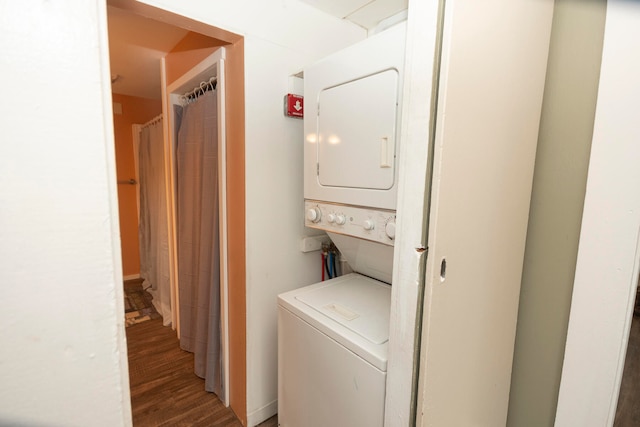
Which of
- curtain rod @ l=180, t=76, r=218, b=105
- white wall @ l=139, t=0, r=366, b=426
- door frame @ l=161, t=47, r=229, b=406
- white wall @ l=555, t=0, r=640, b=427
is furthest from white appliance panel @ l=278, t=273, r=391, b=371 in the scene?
curtain rod @ l=180, t=76, r=218, b=105

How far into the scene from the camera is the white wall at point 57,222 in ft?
1.09

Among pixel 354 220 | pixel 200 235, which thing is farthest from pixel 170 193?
pixel 354 220

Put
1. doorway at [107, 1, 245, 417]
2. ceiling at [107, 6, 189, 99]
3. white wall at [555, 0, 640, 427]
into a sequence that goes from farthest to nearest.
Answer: ceiling at [107, 6, 189, 99]
doorway at [107, 1, 245, 417]
white wall at [555, 0, 640, 427]

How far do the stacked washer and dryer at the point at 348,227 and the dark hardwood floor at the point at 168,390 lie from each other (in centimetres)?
61

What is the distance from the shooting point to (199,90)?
2.17 meters

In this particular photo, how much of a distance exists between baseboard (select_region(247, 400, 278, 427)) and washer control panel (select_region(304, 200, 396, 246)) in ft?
3.74

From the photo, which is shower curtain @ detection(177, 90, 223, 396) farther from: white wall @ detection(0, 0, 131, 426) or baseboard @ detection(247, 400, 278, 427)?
white wall @ detection(0, 0, 131, 426)

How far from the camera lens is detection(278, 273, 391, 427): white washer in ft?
3.42

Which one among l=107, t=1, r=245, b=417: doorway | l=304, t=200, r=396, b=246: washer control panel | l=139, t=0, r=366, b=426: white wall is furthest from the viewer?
l=139, t=0, r=366, b=426: white wall

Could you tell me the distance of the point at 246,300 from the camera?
5.45 feet

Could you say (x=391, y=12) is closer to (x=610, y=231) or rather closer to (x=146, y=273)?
(x=610, y=231)

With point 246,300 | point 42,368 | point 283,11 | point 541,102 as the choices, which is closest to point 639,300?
point 541,102

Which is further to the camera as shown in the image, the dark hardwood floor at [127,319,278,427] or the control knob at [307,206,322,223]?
the dark hardwood floor at [127,319,278,427]

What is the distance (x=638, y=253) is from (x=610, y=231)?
0.09 m
